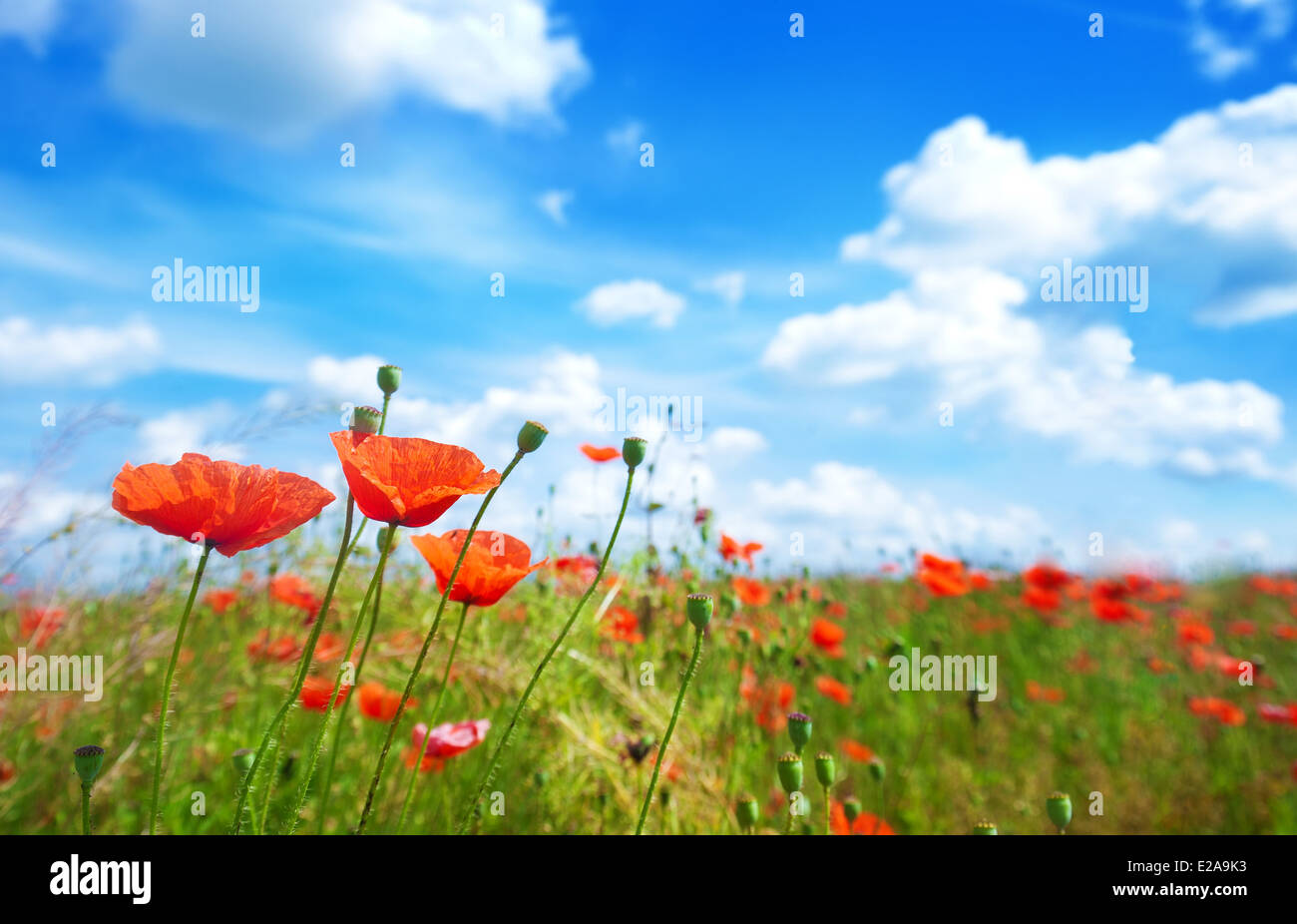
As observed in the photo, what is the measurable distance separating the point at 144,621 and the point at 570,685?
1.08m

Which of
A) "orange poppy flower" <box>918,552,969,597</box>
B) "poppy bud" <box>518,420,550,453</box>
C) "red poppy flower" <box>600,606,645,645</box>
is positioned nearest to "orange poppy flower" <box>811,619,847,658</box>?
"orange poppy flower" <box>918,552,969,597</box>

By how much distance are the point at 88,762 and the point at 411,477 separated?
1.40 feet

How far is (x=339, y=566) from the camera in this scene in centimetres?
76

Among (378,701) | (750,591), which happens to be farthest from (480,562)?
(750,591)

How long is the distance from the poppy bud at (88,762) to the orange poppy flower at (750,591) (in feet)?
6.90

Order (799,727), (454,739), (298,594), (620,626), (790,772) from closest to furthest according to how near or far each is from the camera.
A: (790,772)
(799,727)
(454,739)
(298,594)
(620,626)

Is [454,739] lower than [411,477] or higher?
lower

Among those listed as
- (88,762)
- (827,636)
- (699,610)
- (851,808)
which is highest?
(699,610)

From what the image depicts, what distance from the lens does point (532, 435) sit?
0.97m

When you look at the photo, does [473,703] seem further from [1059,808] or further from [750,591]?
[1059,808]

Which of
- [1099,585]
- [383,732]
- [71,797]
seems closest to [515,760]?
[383,732]

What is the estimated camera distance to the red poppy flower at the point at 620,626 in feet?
7.21
